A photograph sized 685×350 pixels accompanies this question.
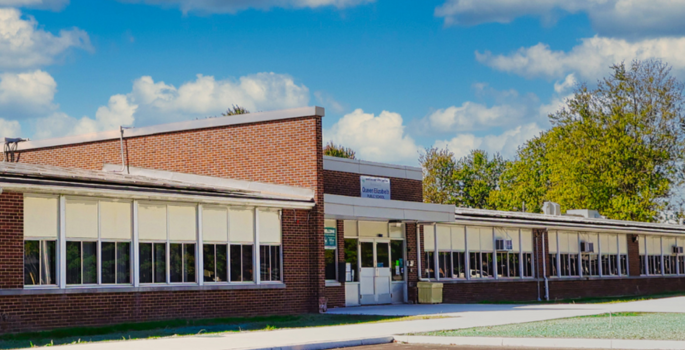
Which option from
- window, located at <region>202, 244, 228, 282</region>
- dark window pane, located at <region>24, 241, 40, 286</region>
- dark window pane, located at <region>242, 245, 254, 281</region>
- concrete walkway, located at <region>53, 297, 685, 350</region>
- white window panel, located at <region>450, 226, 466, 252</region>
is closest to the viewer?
concrete walkway, located at <region>53, 297, 685, 350</region>

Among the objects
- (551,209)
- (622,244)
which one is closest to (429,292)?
(622,244)

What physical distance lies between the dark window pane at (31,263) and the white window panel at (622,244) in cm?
3392

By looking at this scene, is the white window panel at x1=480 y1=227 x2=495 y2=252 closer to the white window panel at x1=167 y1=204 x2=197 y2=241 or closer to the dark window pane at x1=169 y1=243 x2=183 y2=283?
the white window panel at x1=167 y1=204 x2=197 y2=241

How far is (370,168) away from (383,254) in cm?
327

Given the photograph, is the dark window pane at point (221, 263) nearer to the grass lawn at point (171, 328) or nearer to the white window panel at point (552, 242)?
the grass lawn at point (171, 328)

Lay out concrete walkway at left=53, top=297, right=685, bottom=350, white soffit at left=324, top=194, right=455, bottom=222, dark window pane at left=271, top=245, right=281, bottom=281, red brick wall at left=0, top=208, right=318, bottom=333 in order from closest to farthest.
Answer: concrete walkway at left=53, top=297, right=685, bottom=350 < red brick wall at left=0, top=208, right=318, bottom=333 < dark window pane at left=271, top=245, right=281, bottom=281 < white soffit at left=324, top=194, right=455, bottom=222

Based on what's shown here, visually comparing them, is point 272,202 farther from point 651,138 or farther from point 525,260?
point 651,138

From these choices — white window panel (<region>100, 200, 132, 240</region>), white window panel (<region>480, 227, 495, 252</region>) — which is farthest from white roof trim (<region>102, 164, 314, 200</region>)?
white window panel (<region>480, 227, 495, 252</region>)

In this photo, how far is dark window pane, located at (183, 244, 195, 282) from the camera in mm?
23812

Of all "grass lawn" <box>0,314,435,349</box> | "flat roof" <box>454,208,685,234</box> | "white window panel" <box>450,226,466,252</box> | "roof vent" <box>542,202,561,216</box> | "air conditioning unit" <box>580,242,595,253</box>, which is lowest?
"grass lawn" <box>0,314,435,349</box>

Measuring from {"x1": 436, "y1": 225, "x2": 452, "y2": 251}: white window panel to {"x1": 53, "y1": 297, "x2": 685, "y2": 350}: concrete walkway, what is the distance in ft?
18.5

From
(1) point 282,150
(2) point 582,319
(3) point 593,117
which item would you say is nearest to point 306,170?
(1) point 282,150

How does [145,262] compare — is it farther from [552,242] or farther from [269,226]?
[552,242]

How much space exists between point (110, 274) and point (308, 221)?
7.23 metres
